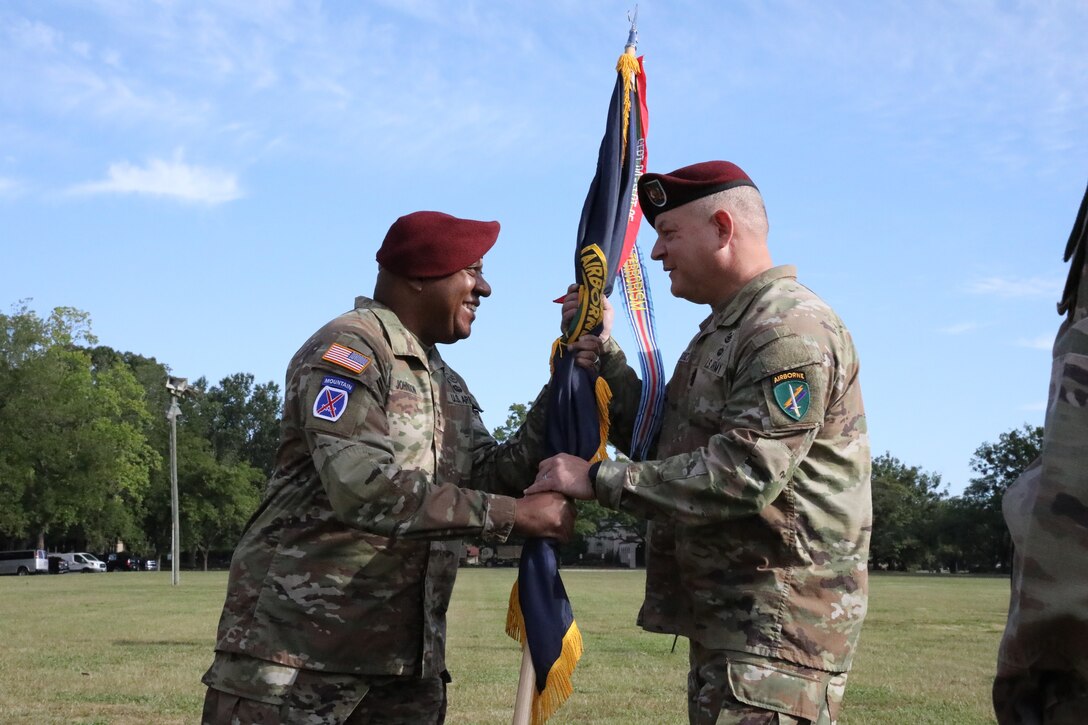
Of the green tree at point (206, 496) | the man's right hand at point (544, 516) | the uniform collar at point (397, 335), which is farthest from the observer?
the green tree at point (206, 496)

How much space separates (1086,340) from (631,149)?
12.2 feet

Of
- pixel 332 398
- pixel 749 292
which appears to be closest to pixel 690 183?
pixel 749 292

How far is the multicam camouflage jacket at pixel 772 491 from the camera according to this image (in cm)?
373

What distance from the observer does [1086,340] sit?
74.3 inches

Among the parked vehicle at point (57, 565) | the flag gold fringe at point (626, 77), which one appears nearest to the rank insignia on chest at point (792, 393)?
the flag gold fringe at point (626, 77)

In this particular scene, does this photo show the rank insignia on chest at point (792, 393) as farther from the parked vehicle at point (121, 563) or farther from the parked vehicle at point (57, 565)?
the parked vehicle at point (121, 563)

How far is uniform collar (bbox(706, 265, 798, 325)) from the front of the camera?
13.6 feet

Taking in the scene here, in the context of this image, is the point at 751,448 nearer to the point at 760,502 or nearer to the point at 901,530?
the point at 760,502

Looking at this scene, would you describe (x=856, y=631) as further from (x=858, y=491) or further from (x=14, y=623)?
(x=14, y=623)

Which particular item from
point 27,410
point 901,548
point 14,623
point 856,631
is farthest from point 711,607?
point 901,548

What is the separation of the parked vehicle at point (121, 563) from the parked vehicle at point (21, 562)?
39.2 feet

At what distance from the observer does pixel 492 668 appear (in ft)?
42.8

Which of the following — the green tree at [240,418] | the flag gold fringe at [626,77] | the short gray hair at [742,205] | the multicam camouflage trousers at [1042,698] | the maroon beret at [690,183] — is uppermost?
the green tree at [240,418]

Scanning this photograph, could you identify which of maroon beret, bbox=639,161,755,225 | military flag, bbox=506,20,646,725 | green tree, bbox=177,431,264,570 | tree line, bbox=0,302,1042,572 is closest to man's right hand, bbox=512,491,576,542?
military flag, bbox=506,20,646,725
